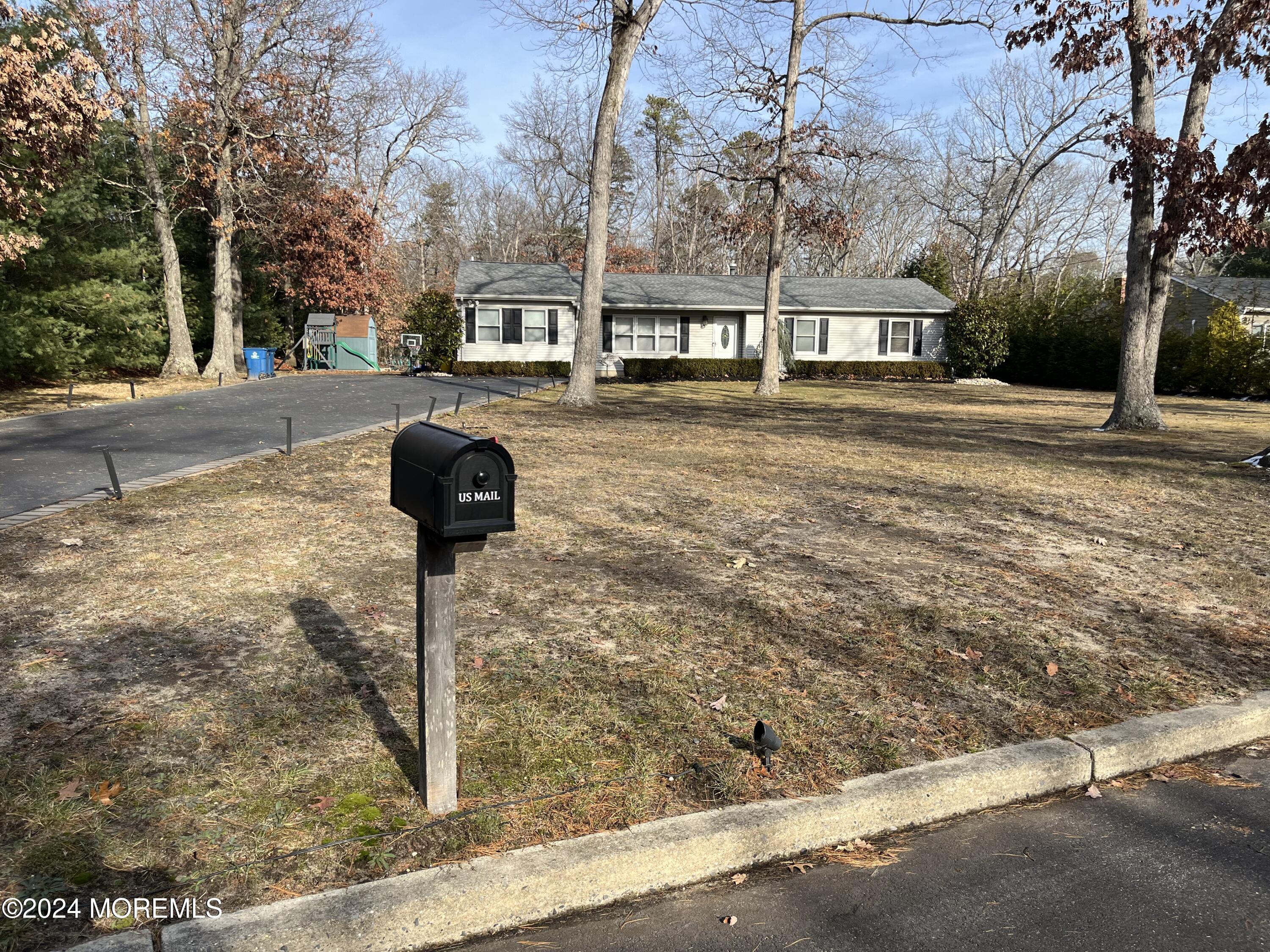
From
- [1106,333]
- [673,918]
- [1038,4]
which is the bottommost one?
[673,918]

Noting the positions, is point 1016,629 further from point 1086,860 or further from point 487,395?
point 487,395

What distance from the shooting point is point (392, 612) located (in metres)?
4.46

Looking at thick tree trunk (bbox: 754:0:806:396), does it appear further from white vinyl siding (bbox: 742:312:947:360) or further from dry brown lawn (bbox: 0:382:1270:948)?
dry brown lawn (bbox: 0:382:1270:948)

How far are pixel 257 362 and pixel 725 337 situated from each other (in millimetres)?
17113

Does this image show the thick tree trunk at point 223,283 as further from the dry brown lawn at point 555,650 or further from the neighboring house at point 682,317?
the dry brown lawn at point 555,650

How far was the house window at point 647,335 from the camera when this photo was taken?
3170cm

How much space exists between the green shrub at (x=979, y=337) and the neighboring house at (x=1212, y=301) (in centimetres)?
578

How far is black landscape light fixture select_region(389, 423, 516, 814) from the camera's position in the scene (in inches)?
92.3

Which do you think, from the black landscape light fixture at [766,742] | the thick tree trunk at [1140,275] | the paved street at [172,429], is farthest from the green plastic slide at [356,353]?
the black landscape light fixture at [766,742]

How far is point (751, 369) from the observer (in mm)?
30609

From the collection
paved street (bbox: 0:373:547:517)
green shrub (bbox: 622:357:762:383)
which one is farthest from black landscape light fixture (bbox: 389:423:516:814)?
green shrub (bbox: 622:357:762:383)

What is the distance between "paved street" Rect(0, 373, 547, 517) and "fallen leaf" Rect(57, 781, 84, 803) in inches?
192

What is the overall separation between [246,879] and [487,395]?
695 inches

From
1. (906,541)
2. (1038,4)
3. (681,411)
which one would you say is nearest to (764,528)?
(906,541)
